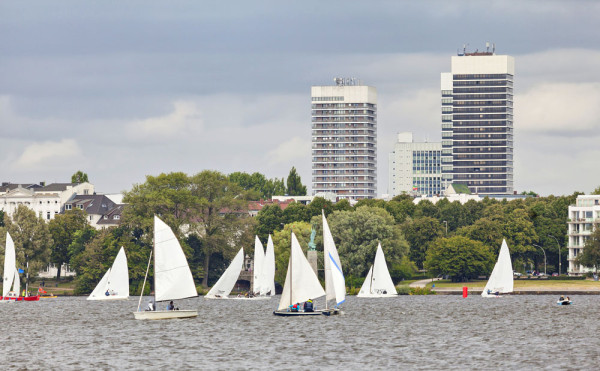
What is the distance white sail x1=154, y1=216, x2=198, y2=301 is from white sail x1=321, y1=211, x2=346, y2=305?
12.3 m

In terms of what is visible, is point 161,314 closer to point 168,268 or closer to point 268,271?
point 168,268

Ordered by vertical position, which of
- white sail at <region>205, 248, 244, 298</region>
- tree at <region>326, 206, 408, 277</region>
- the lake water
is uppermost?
tree at <region>326, 206, 408, 277</region>

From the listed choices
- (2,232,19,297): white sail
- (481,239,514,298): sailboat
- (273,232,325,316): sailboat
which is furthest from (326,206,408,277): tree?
(273,232,325,316): sailboat

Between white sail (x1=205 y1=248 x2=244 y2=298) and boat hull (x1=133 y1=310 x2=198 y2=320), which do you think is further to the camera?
white sail (x1=205 y1=248 x2=244 y2=298)

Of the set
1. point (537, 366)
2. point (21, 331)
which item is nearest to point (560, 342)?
point (537, 366)

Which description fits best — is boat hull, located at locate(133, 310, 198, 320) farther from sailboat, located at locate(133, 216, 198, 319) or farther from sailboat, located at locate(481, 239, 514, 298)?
sailboat, located at locate(481, 239, 514, 298)

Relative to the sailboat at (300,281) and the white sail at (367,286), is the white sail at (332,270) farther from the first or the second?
the white sail at (367,286)

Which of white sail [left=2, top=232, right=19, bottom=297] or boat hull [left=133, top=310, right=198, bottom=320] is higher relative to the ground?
white sail [left=2, top=232, right=19, bottom=297]

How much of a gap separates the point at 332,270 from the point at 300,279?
3.12 meters

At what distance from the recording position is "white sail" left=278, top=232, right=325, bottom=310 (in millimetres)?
106562

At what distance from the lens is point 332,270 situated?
106 m

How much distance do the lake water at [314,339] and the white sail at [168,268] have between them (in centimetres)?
340

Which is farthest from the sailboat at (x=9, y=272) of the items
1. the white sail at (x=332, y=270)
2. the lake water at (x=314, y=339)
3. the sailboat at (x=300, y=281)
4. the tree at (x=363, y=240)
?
the white sail at (x=332, y=270)

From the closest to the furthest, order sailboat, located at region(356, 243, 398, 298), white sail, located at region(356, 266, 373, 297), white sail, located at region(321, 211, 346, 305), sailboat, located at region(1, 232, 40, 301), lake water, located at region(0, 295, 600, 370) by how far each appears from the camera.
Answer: lake water, located at region(0, 295, 600, 370)
white sail, located at region(321, 211, 346, 305)
sailboat, located at region(1, 232, 40, 301)
sailboat, located at region(356, 243, 398, 298)
white sail, located at region(356, 266, 373, 297)
